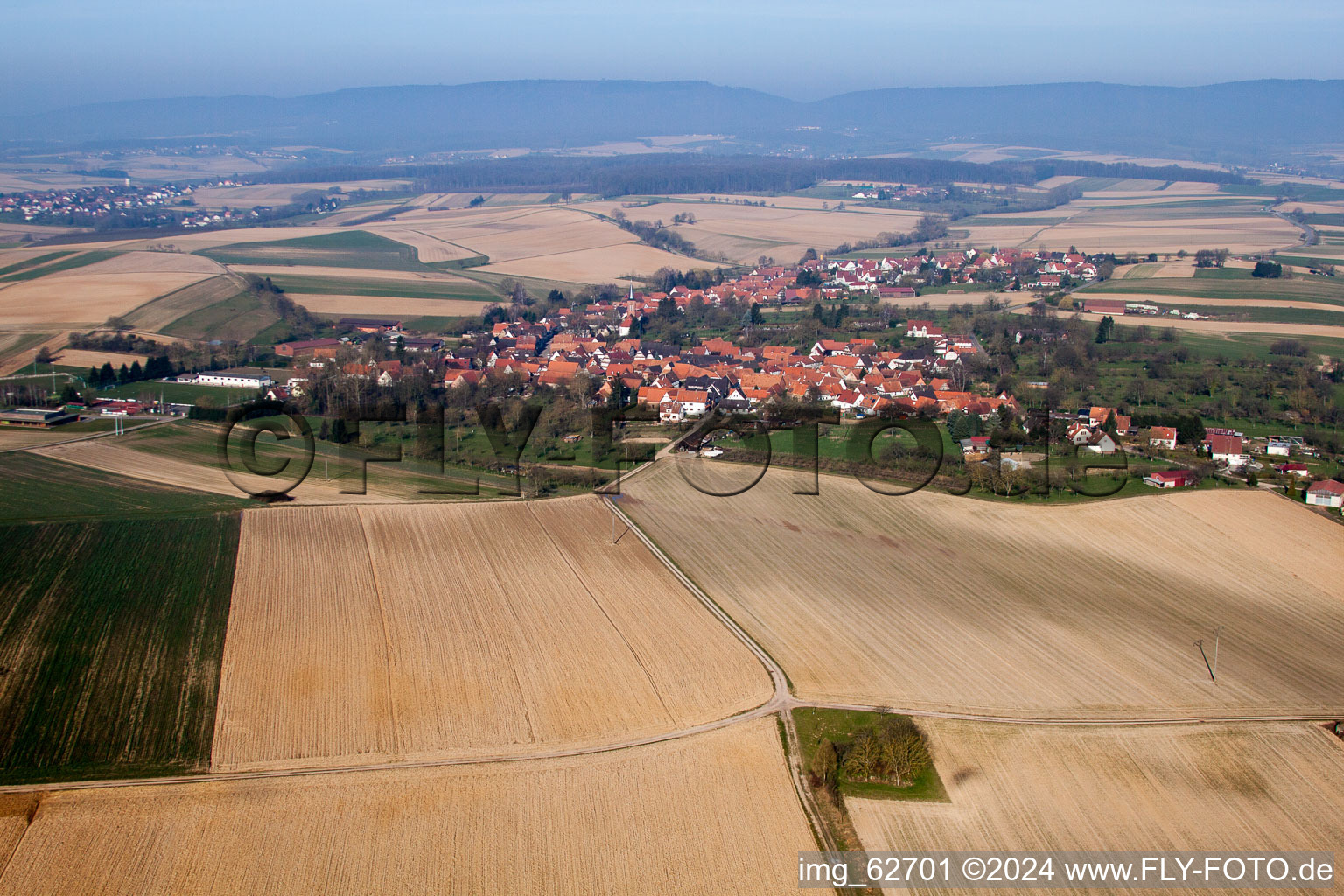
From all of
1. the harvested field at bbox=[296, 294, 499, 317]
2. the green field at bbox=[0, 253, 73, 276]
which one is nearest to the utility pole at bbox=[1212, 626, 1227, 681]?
the harvested field at bbox=[296, 294, 499, 317]

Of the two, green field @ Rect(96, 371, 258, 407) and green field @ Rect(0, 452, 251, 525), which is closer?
green field @ Rect(0, 452, 251, 525)

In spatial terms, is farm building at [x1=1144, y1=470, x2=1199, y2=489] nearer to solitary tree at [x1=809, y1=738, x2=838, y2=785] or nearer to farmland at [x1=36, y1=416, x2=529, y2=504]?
solitary tree at [x1=809, y1=738, x2=838, y2=785]

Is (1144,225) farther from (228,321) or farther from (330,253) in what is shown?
(228,321)

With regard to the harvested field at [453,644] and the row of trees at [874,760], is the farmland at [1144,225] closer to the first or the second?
the harvested field at [453,644]

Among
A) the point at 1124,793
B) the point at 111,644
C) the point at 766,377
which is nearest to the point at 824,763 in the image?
the point at 1124,793

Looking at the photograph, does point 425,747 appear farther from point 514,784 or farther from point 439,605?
point 439,605

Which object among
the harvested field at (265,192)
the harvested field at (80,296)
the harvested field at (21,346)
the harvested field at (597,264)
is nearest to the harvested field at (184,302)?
the harvested field at (80,296)
